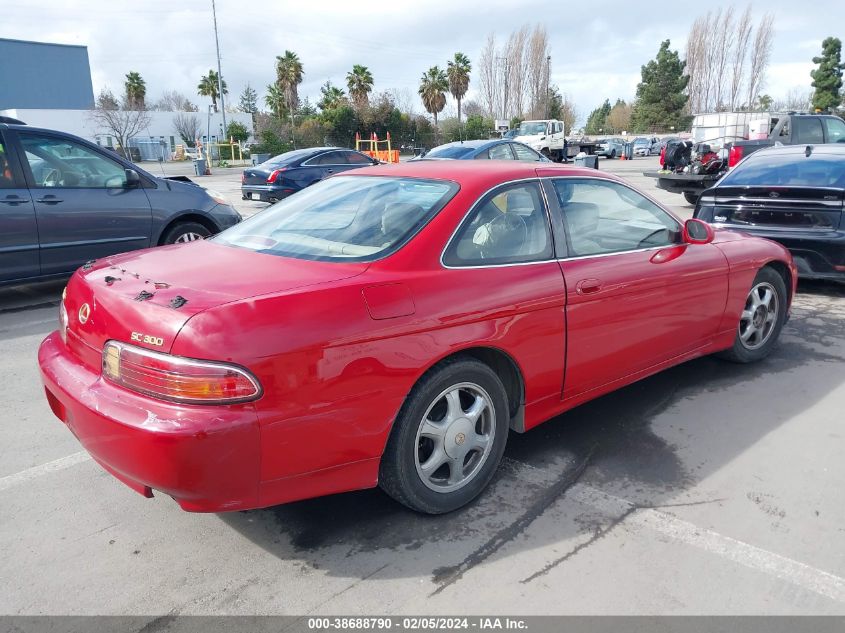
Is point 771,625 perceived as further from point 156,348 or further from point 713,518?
point 156,348

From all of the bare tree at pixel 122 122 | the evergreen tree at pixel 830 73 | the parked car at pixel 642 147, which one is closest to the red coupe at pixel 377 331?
the bare tree at pixel 122 122

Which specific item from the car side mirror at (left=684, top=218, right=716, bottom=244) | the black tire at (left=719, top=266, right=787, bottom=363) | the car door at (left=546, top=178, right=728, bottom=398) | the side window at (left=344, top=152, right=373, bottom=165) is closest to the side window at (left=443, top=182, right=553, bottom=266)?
the car door at (left=546, top=178, right=728, bottom=398)

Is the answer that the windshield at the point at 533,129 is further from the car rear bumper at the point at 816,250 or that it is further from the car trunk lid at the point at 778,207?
the car rear bumper at the point at 816,250

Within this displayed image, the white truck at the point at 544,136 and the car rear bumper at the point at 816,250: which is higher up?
the white truck at the point at 544,136

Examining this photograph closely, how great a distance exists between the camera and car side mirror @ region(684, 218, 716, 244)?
13.2 feet

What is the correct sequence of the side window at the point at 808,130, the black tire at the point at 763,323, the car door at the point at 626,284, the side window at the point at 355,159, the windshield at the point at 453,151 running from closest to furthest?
1. the car door at the point at 626,284
2. the black tire at the point at 763,323
3. the windshield at the point at 453,151
4. the side window at the point at 808,130
5. the side window at the point at 355,159

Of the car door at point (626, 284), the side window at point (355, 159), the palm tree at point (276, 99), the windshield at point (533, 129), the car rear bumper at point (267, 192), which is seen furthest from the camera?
the palm tree at point (276, 99)

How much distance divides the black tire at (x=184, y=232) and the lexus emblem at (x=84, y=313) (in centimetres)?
452

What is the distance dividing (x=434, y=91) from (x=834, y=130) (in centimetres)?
4839

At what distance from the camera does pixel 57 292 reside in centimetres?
731

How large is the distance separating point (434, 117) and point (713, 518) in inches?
2427

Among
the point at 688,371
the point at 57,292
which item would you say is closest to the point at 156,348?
the point at 688,371

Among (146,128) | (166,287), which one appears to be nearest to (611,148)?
(146,128)

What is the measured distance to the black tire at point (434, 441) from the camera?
270 centimetres
